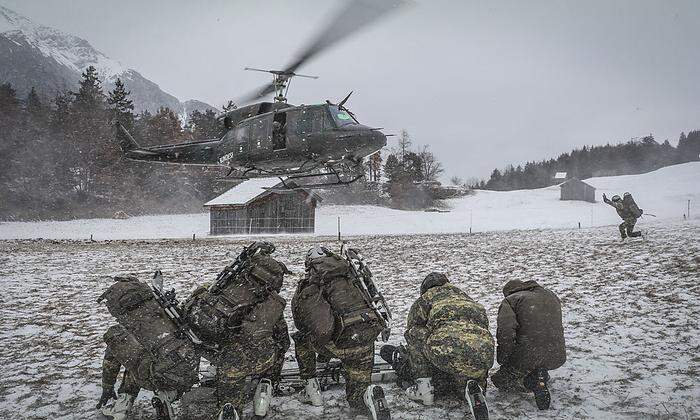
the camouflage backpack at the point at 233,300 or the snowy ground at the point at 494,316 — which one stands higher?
the camouflage backpack at the point at 233,300

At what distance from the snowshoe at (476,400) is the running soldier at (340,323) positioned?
1.06 meters

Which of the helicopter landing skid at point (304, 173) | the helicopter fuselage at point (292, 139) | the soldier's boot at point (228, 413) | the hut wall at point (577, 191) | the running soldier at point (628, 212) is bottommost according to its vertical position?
the soldier's boot at point (228, 413)

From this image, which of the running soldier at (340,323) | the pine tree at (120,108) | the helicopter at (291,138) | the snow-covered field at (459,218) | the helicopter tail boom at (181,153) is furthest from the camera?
the pine tree at (120,108)

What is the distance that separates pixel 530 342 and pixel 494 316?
11.6 feet

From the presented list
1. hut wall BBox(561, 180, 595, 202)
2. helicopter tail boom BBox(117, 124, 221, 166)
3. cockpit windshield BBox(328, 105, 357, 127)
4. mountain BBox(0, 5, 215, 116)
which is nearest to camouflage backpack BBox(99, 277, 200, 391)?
cockpit windshield BBox(328, 105, 357, 127)

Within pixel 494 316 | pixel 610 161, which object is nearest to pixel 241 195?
pixel 494 316

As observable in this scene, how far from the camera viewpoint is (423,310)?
15.6 ft

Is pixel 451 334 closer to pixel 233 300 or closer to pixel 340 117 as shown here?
pixel 233 300

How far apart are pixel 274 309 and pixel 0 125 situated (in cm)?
4801

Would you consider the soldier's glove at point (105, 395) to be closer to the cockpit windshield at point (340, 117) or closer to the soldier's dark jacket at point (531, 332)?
the soldier's dark jacket at point (531, 332)

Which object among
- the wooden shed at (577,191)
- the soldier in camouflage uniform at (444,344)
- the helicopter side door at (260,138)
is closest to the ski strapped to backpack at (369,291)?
the soldier in camouflage uniform at (444,344)

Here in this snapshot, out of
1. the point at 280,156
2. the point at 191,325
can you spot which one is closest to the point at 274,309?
the point at 191,325

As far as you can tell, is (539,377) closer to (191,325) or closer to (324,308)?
(324,308)

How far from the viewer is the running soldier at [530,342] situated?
4305 millimetres
